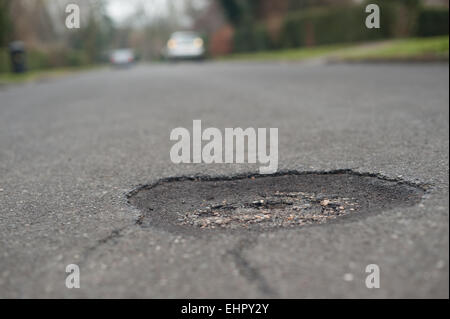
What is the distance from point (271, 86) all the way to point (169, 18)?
187 feet

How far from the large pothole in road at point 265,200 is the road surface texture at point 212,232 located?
0.33 feet

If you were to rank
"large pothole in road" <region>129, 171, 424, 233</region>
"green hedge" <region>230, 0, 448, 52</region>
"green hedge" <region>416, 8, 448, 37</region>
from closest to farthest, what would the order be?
"large pothole in road" <region>129, 171, 424, 233</region> < "green hedge" <region>416, 8, 448, 37</region> < "green hedge" <region>230, 0, 448, 52</region>

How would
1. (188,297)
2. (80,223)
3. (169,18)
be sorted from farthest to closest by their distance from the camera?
(169,18) < (80,223) < (188,297)

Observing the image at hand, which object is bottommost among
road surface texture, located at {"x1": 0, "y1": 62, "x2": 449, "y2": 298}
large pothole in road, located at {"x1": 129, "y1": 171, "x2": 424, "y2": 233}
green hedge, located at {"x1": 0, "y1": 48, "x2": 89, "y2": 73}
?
large pothole in road, located at {"x1": 129, "y1": 171, "x2": 424, "y2": 233}

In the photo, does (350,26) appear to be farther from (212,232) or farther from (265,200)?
(212,232)

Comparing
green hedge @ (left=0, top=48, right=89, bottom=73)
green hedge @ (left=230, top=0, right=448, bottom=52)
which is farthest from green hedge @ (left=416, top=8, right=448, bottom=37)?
green hedge @ (left=0, top=48, right=89, bottom=73)

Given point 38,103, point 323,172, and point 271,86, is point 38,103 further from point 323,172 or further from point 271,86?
point 323,172

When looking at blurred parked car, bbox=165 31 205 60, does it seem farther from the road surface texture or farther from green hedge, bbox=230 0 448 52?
the road surface texture

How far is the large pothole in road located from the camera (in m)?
2.05

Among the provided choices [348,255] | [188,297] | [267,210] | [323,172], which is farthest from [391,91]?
[188,297]

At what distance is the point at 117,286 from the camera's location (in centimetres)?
148

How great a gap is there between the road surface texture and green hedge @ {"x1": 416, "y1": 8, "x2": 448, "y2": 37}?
837 centimetres

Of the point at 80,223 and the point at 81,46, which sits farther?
the point at 81,46

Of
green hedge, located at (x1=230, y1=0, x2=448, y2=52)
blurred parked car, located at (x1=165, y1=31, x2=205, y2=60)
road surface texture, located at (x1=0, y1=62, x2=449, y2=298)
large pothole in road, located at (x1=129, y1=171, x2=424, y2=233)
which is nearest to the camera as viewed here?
road surface texture, located at (x1=0, y1=62, x2=449, y2=298)
